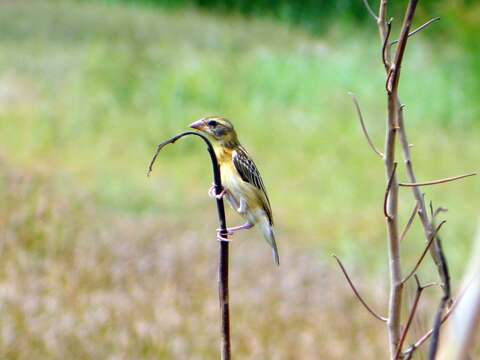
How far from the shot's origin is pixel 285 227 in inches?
274

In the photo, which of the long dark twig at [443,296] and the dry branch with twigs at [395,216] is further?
the dry branch with twigs at [395,216]

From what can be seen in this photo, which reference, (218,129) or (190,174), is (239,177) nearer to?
(218,129)

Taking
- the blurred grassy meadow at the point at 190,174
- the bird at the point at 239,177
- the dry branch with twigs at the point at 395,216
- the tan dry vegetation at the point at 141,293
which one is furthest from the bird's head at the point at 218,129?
the tan dry vegetation at the point at 141,293

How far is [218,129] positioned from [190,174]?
22.6 feet

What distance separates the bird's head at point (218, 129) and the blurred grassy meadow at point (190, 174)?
452 mm

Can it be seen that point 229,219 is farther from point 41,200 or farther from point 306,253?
point 41,200

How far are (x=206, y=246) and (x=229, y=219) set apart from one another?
71cm

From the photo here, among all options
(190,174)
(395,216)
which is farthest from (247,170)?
(190,174)

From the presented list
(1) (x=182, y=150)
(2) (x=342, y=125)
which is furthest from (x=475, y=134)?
(1) (x=182, y=150)

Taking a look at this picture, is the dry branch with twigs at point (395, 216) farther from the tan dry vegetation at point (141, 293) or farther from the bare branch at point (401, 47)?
the tan dry vegetation at point (141, 293)

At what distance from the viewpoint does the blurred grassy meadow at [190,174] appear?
14.2 feet

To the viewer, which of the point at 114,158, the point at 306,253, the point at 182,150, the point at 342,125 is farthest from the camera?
the point at 342,125

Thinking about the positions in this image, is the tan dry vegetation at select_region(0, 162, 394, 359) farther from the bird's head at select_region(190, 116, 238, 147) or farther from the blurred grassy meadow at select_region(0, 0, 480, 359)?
the bird's head at select_region(190, 116, 238, 147)

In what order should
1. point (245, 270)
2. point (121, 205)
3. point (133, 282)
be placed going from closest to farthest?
point (133, 282), point (245, 270), point (121, 205)
